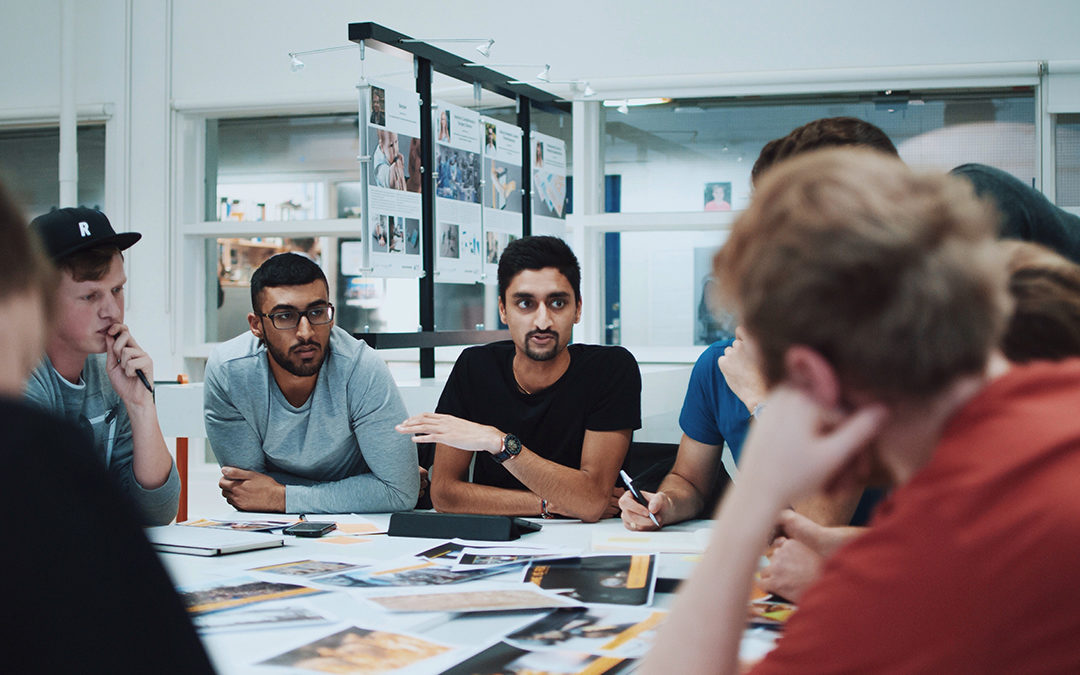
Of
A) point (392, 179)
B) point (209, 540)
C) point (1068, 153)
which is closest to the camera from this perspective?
point (209, 540)

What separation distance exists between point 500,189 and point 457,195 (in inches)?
16.0

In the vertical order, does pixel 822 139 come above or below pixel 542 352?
above

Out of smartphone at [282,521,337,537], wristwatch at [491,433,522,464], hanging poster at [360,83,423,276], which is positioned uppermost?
hanging poster at [360,83,423,276]

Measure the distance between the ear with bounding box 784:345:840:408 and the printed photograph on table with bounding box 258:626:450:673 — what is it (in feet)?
2.00

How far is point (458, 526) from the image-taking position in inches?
72.8

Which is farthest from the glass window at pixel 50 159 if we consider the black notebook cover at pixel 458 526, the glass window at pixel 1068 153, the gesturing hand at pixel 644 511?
the glass window at pixel 1068 153

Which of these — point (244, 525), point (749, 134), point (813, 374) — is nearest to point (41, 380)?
point (244, 525)

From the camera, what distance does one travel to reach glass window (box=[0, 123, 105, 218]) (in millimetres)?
5660

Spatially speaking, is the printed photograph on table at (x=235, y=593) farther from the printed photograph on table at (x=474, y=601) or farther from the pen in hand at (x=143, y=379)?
the pen in hand at (x=143, y=379)

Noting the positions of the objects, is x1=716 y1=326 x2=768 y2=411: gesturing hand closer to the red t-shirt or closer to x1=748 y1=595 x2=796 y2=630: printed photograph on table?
x1=748 y1=595 x2=796 y2=630: printed photograph on table

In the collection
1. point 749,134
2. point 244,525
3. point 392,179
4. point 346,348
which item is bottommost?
point 244,525

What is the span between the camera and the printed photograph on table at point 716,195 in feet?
16.8

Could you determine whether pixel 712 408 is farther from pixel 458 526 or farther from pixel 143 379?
pixel 143 379

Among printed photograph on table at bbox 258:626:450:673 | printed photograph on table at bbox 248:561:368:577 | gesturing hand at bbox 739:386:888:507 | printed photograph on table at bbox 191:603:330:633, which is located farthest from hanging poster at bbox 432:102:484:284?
gesturing hand at bbox 739:386:888:507
